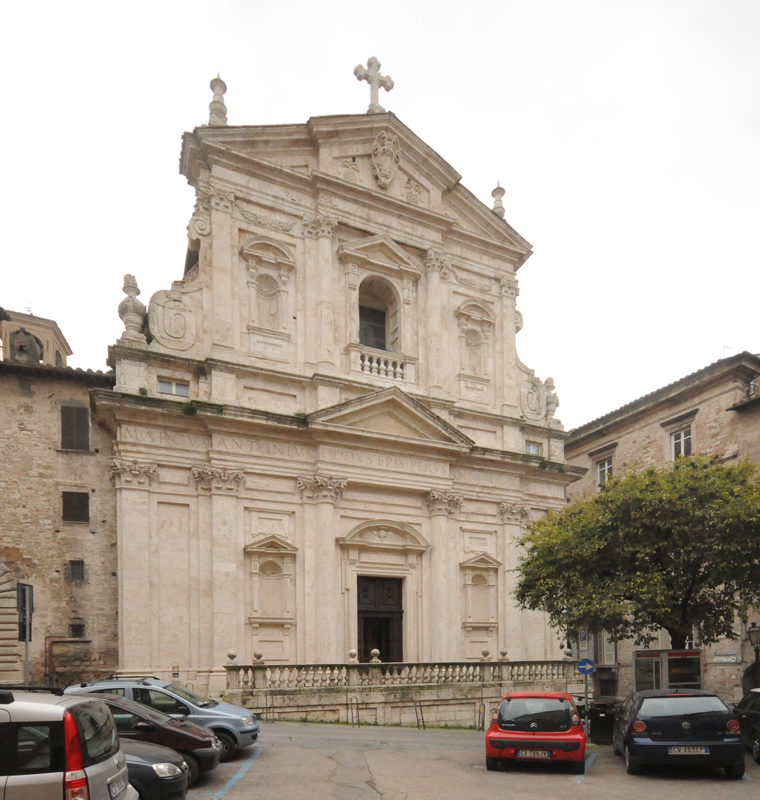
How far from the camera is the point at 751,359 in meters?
28.6

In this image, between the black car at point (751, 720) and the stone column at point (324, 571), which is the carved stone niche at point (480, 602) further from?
the black car at point (751, 720)

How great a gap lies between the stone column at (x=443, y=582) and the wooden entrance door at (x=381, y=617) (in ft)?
3.34

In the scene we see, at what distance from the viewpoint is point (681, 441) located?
102 ft

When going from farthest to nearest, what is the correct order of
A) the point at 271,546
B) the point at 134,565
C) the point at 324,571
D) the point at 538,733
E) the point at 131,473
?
1. the point at 324,571
2. the point at 271,546
3. the point at 131,473
4. the point at 134,565
5. the point at 538,733

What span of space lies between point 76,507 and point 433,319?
12477 millimetres

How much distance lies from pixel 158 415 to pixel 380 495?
711cm

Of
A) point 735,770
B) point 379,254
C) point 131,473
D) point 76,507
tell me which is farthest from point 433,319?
point 735,770

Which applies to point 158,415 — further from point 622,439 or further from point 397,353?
point 622,439

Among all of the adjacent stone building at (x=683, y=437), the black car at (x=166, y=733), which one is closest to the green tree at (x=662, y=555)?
the adjacent stone building at (x=683, y=437)

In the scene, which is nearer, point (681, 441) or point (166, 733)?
point (166, 733)

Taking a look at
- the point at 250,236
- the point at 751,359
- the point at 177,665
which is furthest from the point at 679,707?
the point at 751,359

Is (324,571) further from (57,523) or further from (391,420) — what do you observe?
(57,523)

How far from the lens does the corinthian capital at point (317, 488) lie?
924 inches

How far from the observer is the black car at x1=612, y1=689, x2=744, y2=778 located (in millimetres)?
11703
